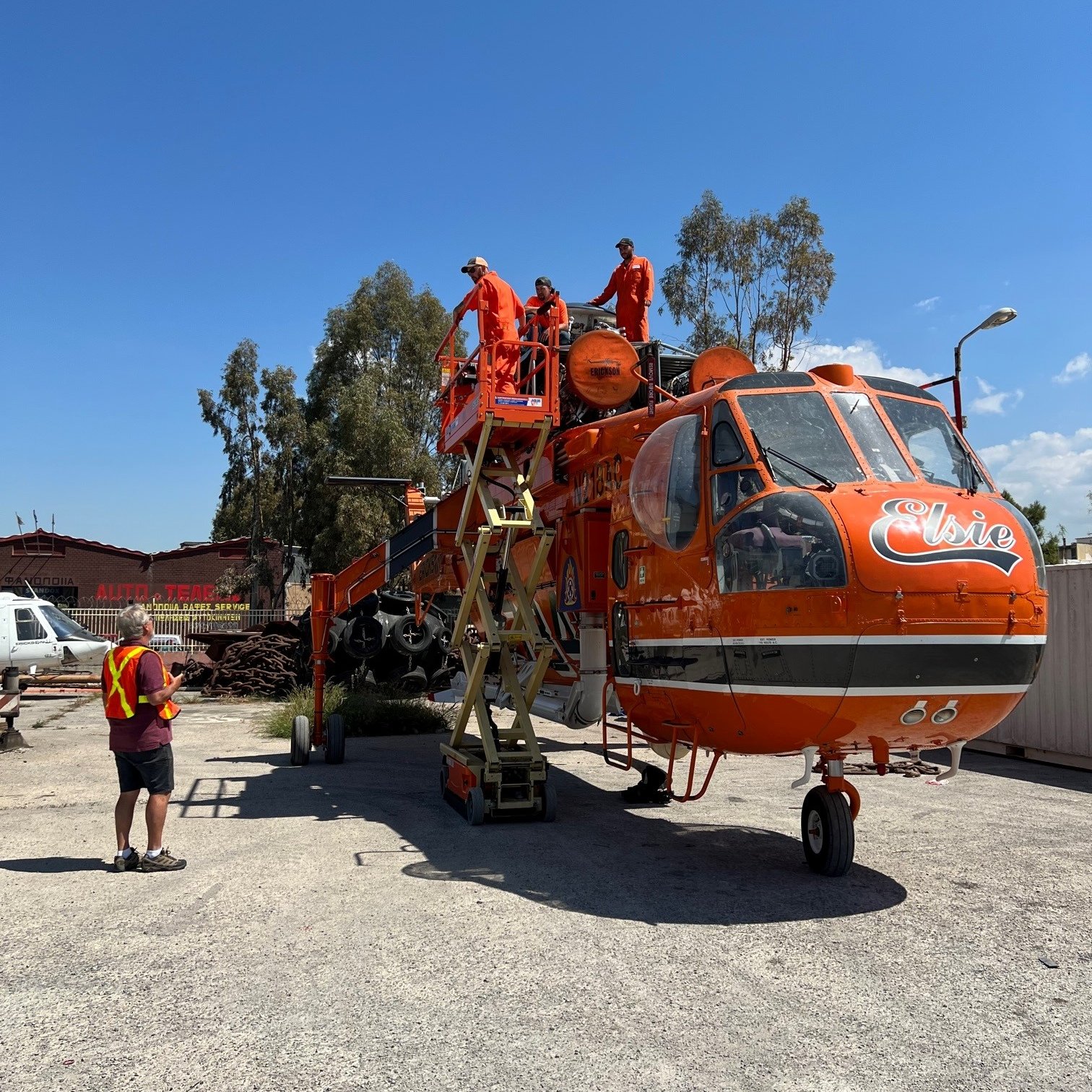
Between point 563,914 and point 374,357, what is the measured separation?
33.3 metres

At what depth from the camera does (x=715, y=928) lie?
5379 millimetres

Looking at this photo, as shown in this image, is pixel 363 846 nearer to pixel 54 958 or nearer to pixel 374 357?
pixel 54 958

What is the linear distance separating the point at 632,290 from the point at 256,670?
14.7 m

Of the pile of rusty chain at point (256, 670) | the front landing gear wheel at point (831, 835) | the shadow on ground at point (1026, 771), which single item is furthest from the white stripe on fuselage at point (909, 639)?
the pile of rusty chain at point (256, 670)

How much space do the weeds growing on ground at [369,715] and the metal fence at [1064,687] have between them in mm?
8855

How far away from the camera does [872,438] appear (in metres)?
6.31

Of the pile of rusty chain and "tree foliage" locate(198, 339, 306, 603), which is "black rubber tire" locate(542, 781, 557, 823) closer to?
the pile of rusty chain

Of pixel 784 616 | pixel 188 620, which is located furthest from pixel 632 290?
pixel 188 620

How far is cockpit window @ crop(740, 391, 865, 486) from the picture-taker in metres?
6.00

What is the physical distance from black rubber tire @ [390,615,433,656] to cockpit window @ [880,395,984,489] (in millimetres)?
14574

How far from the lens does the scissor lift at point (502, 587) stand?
826 cm

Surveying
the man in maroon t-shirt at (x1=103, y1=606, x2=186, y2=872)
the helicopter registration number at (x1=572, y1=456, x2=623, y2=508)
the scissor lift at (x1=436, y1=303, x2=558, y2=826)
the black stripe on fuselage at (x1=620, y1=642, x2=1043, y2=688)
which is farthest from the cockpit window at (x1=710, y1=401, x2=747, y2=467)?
the man in maroon t-shirt at (x1=103, y1=606, x2=186, y2=872)

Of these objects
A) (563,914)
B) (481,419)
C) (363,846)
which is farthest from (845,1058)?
(481,419)

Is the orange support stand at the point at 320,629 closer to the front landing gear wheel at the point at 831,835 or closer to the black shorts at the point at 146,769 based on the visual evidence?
the black shorts at the point at 146,769
